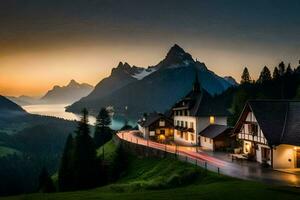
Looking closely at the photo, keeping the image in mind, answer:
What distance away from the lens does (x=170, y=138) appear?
95375mm

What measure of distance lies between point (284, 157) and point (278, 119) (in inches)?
227

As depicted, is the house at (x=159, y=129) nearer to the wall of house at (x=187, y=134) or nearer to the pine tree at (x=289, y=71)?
the wall of house at (x=187, y=134)

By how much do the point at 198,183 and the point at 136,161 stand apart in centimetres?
2675

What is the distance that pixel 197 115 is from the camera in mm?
79812

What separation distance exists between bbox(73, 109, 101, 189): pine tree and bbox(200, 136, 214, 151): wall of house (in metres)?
20.5

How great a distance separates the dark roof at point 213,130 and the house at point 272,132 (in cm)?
1064

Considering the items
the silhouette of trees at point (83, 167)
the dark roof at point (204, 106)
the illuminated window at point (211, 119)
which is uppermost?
the dark roof at point (204, 106)

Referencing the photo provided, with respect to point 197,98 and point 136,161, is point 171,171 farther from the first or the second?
point 197,98

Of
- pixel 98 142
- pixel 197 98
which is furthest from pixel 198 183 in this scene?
pixel 98 142

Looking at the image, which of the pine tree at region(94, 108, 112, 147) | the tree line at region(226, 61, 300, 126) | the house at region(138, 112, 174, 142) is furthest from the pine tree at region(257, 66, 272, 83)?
the house at region(138, 112, 174, 142)

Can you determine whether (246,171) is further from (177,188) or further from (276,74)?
(276,74)

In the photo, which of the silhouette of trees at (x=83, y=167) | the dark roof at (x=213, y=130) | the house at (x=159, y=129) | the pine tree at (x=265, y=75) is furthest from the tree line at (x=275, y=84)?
the silhouette of trees at (x=83, y=167)

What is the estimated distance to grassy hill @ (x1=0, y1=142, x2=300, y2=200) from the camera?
3173 cm

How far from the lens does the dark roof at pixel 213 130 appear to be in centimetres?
6862
